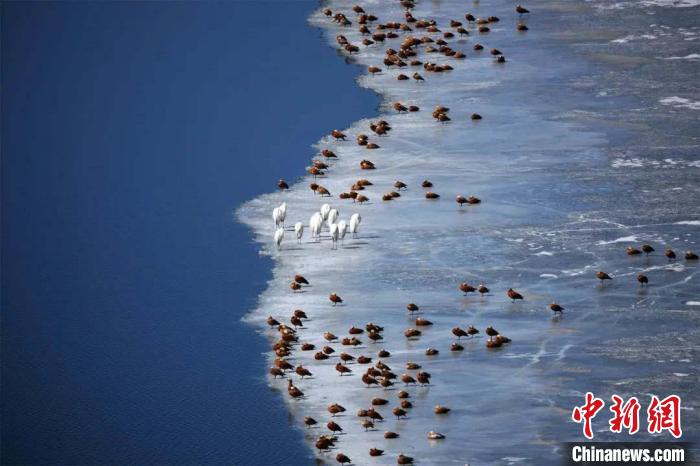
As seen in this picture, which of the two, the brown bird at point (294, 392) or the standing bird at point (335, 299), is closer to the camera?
the brown bird at point (294, 392)

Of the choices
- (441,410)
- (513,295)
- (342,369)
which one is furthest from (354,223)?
(441,410)

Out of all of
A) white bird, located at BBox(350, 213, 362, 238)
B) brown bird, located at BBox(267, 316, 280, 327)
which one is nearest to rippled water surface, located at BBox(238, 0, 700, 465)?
brown bird, located at BBox(267, 316, 280, 327)

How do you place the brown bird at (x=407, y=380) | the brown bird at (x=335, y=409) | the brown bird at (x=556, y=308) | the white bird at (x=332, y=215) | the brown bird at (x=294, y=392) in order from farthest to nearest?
the white bird at (x=332, y=215) < the brown bird at (x=556, y=308) < the brown bird at (x=407, y=380) < the brown bird at (x=294, y=392) < the brown bird at (x=335, y=409)

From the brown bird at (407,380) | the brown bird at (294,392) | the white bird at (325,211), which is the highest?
the white bird at (325,211)

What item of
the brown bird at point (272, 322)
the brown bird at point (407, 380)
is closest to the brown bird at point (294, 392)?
the brown bird at point (407, 380)

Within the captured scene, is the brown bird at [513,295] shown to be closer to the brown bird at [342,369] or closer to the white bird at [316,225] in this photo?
the brown bird at [342,369]

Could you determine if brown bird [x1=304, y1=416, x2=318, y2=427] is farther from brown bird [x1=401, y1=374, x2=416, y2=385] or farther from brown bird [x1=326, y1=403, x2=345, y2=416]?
brown bird [x1=401, y1=374, x2=416, y2=385]

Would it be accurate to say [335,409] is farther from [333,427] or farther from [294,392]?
[294,392]

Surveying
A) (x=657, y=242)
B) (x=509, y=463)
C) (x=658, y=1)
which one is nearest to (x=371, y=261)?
(x=657, y=242)

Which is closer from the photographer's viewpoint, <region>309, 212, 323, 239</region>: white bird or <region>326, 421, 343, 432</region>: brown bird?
<region>326, 421, 343, 432</region>: brown bird
